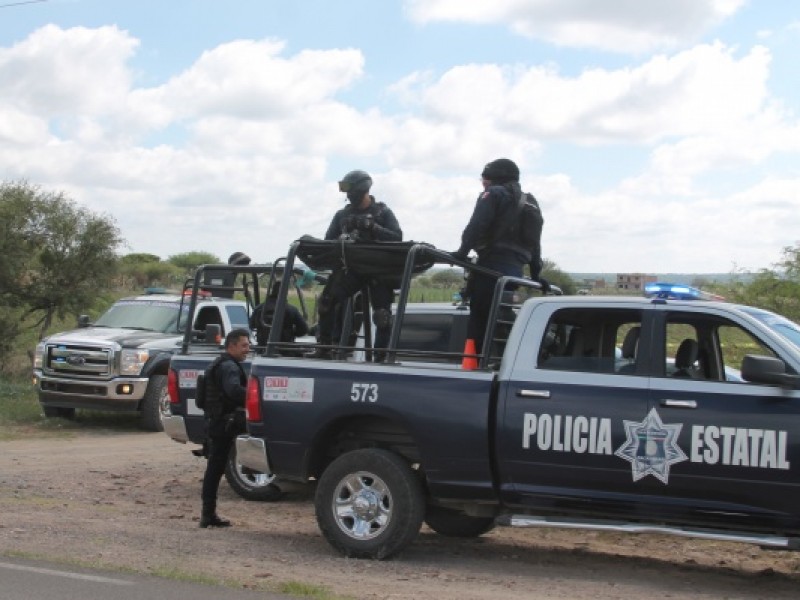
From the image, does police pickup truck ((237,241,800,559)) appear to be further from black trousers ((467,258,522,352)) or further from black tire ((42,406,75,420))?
black tire ((42,406,75,420))

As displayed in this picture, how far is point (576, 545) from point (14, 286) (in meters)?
16.1

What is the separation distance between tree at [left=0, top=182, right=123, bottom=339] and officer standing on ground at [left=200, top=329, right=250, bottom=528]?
13964mm

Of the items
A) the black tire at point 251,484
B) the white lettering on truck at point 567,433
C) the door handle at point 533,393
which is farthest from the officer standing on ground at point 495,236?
the black tire at point 251,484

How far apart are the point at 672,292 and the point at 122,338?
37.8ft

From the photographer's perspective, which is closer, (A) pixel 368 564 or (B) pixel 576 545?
(A) pixel 368 564

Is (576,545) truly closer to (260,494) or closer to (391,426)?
(391,426)

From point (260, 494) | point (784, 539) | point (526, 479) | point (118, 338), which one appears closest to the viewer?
point (784, 539)

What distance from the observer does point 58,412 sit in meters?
19.0

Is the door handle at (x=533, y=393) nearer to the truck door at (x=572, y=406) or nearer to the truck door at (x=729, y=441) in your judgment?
the truck door at (x=572, y=406)

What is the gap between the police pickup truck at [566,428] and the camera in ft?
24.3

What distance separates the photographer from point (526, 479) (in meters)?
7.94

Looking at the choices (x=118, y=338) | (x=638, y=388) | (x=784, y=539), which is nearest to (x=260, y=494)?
(x=638, y=388)

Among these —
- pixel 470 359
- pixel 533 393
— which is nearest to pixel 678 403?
pixel 533 393

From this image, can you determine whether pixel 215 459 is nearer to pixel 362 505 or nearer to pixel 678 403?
pixel 362 505
